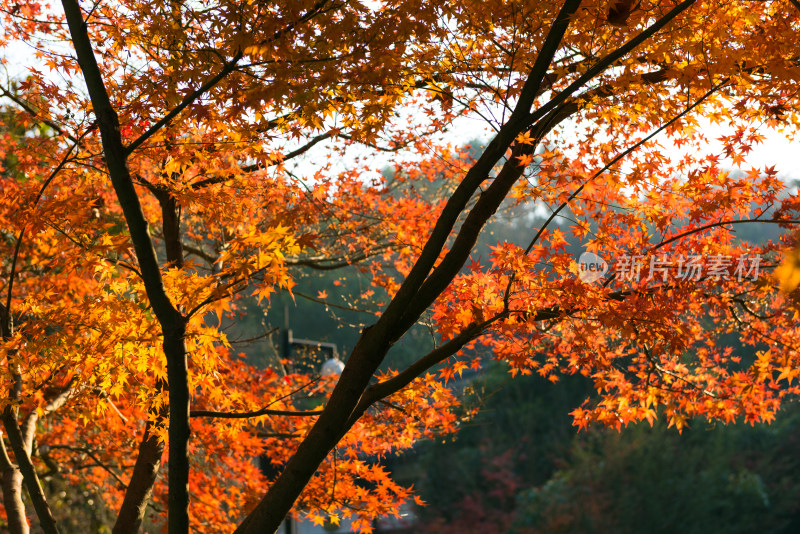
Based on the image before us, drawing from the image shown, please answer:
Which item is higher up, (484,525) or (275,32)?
(275,32)

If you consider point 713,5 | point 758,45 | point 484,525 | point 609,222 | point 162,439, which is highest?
point 713,5

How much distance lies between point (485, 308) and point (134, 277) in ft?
5.89

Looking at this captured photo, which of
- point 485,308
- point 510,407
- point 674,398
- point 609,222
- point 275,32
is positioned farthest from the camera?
point 510,407

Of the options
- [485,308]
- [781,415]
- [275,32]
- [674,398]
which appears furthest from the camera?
[781,415]

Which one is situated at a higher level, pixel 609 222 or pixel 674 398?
pixel 609 222

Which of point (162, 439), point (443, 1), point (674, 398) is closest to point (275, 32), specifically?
point (443, 1)

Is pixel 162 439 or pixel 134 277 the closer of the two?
pixel 134 277

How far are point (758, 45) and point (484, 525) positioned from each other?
34.8ft

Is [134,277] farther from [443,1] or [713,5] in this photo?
[713,5]

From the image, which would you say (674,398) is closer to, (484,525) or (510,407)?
(484,525)

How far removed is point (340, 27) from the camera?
264cm

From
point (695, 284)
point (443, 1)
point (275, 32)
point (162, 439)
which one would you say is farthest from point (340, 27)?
point (162, 439)

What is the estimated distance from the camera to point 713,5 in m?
3.00

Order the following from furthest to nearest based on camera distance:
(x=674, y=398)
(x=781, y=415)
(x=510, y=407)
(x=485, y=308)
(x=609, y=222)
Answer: (x=510, y=407), (x=781, y=415), (x=674, y=398), (x=609, y=222), (x=485, y=308)
